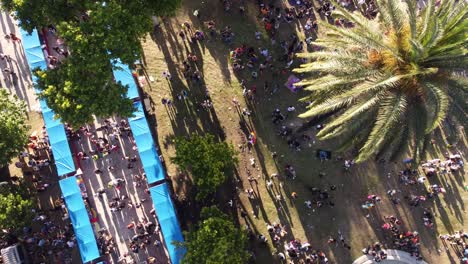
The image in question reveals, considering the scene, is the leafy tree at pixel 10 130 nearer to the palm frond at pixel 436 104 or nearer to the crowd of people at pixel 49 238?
the crowd of people at pixel 49 238

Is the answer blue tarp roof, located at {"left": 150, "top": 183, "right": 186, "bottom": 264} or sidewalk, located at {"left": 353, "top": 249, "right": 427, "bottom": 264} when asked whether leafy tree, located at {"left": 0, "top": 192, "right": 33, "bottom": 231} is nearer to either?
blue tarp roof, located at {"left": 150, "top": 183, "right": 186, "bottom": 264}

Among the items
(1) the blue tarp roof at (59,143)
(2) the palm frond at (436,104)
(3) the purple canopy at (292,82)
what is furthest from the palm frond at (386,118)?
(1) the blue tarp roof at (59,143)

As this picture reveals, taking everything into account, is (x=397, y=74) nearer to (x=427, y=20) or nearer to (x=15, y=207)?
(x=427, y=20)

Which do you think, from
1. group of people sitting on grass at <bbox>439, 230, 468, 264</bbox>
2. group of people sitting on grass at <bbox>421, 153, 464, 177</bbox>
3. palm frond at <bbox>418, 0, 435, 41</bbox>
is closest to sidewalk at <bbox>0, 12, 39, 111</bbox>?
palm frond at <bbox>418, 0, 435, 41</bbox>

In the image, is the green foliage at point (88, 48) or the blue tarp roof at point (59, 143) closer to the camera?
the green foliage at point (88, 48)

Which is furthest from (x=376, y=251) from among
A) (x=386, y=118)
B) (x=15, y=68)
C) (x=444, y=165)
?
(x=15, y=68)

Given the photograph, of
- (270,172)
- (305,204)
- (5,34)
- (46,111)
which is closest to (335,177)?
(305,204)

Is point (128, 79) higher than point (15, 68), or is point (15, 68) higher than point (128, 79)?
point (15, 68)
